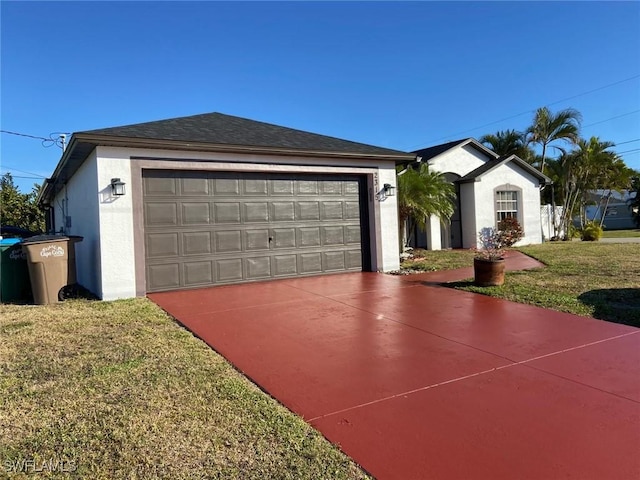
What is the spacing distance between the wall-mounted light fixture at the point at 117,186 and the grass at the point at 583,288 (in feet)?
22.7

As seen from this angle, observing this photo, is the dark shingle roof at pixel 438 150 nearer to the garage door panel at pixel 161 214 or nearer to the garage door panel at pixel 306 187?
the garage door panel at pixel 306 187

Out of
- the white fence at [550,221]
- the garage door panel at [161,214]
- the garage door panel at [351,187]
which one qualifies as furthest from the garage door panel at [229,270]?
the white fence at [550,221]

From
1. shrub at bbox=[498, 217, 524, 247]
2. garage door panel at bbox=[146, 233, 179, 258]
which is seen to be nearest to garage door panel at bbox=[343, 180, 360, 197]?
garage door panel at bbox=[146, 233, 179, 258]

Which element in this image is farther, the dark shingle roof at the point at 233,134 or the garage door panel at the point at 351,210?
the garage door panel at the point at 351,210

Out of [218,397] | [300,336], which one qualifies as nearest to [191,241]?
[300,336]

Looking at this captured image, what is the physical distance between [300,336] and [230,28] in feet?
29.6

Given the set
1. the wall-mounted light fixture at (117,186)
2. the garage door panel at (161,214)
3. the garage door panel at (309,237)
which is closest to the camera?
the wall-mounted light fixture at (117,186)

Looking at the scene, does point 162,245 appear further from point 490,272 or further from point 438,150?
point 438,150

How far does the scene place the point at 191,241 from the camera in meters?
8.78

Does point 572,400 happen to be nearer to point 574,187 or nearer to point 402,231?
point 402,231

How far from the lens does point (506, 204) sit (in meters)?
18.1

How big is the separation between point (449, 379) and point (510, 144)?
2313 cm

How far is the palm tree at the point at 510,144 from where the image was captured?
23.1 metres

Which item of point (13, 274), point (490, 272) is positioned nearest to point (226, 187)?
point (13, 274)
